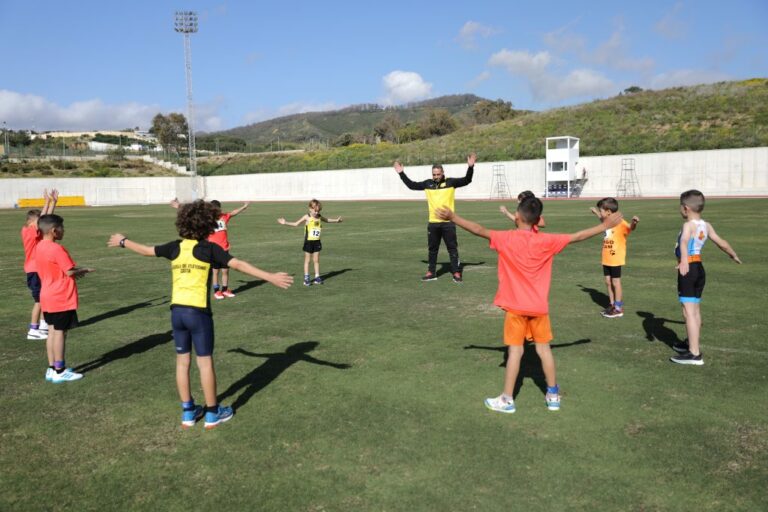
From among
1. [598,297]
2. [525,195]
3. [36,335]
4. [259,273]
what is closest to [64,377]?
[36,335]

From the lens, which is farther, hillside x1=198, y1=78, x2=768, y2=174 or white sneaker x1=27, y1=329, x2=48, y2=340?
hillside x1=198, y1=78, x2=768, y2=174

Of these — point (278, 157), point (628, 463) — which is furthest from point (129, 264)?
point (278, 157)

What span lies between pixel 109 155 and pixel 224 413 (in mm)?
85243

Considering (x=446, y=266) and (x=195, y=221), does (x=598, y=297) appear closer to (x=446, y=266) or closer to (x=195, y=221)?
(x=446, y=266)

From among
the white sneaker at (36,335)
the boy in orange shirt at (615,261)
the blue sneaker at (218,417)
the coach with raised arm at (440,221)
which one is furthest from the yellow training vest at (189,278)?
the coach with raised arm at (440,221)

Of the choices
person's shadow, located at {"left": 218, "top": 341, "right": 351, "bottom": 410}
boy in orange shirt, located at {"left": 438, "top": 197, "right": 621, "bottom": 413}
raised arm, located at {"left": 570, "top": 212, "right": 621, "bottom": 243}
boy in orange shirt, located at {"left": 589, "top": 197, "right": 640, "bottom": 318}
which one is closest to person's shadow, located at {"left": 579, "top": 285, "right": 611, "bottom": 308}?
boy in orange shirt, located at {"left": 589, "top": 197, "right": 640, "bottom": 318}

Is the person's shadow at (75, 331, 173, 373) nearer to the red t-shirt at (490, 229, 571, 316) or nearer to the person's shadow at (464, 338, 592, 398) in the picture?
the person's shadow at (464, 338, 592, 398)

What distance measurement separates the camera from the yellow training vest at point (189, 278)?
15.2ft

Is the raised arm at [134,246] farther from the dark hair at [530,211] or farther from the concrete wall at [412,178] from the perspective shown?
the concrete wall at [412,178]

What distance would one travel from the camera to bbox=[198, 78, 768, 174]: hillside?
54.4m

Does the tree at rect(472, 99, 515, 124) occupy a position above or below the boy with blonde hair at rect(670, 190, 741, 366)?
above

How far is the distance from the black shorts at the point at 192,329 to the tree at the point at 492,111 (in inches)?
4358

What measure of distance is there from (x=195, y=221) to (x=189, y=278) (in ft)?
1.53

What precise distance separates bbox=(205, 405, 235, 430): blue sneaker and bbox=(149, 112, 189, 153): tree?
102676mm
